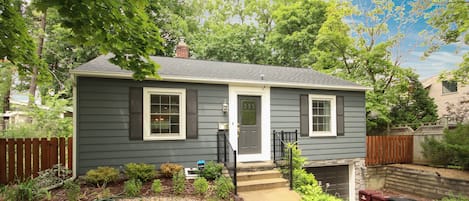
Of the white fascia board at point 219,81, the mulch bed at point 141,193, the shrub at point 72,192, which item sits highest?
the white fascia board at point 219,81

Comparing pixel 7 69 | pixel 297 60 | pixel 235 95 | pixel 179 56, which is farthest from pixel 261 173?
pixel 297 60

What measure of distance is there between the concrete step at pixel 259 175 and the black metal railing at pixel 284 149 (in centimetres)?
27

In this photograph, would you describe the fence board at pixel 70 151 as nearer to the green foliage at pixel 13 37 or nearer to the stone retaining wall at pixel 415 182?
the green foliage at pixel 13 37

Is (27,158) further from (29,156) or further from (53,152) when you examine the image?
(53,152)

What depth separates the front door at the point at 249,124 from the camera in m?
7.20

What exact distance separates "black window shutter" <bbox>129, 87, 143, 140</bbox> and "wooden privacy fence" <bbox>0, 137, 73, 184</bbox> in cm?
167

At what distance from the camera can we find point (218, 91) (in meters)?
6.96

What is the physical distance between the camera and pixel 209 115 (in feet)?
22.5

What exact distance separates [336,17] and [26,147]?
547 inches

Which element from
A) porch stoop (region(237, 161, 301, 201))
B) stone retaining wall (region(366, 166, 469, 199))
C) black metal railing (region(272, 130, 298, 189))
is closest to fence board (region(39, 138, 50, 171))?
porch stoop (region(237, 161, 301, 201))

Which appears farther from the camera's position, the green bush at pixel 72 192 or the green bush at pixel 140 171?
the green bush at pixel 140 171

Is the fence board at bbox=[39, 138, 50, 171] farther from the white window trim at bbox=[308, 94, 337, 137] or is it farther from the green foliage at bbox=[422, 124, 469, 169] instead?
the green foliage at bbox=[422, 124, 469, 169]

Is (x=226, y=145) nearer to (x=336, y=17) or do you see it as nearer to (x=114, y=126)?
(x=114, y=126)

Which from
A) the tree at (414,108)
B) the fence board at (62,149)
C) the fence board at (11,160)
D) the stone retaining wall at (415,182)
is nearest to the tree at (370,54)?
the tree at (414,108)
